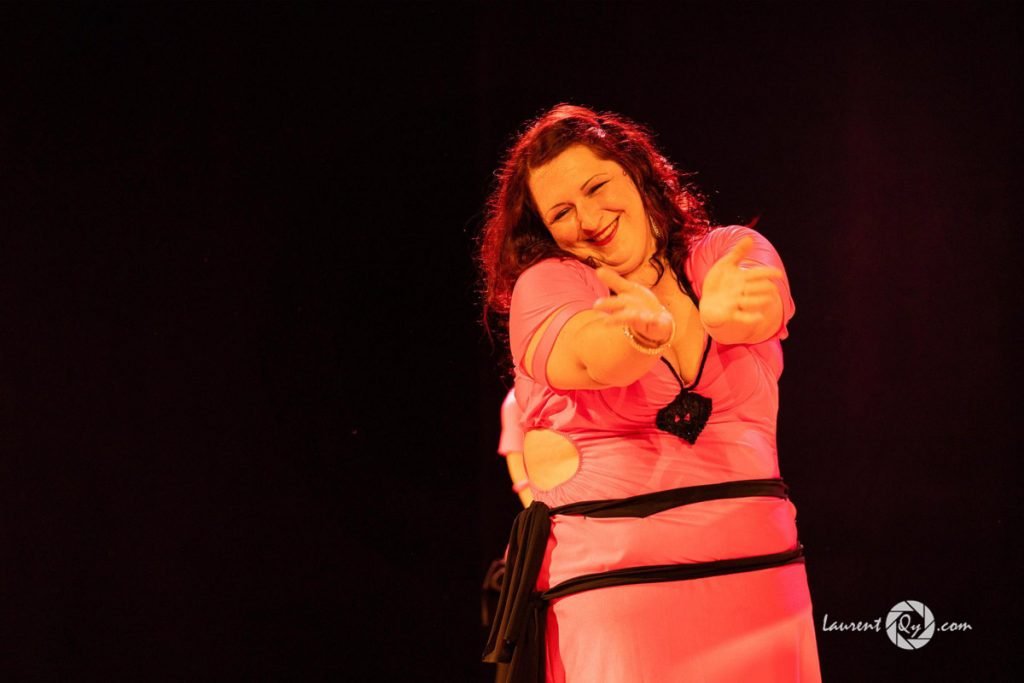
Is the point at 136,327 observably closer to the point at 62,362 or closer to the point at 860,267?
the point at 62,362

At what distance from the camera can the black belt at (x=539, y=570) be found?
4.07ft

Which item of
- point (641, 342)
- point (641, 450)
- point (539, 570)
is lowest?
point (539, 570)

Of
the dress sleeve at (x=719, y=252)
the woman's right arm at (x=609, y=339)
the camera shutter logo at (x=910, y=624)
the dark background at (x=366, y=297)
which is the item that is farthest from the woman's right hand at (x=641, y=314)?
the camera shutter logo at (x=910, y=624)

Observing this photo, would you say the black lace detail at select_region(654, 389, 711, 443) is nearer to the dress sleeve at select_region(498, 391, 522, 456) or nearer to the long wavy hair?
the long wavy hair

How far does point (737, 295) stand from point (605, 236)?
0.27 metres

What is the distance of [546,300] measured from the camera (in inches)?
49.8

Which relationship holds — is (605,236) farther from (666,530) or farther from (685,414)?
(666,530)

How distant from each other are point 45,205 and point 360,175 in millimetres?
747

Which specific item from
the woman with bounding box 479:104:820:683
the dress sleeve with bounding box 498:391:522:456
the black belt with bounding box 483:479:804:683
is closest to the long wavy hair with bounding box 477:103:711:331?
the woman with bounding box 479:104:820:683

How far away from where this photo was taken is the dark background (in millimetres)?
2182

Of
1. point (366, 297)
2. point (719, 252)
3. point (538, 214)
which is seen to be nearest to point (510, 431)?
point (366, 297)

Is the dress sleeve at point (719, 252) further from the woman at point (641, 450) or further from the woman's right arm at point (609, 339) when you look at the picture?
the woman's right arm at point (609, 339)

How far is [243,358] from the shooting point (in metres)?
2.35

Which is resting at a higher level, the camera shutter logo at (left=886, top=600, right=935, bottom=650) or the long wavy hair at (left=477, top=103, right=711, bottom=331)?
the long wavy hair at (left=477, top=103, right=711, bottom=331)
